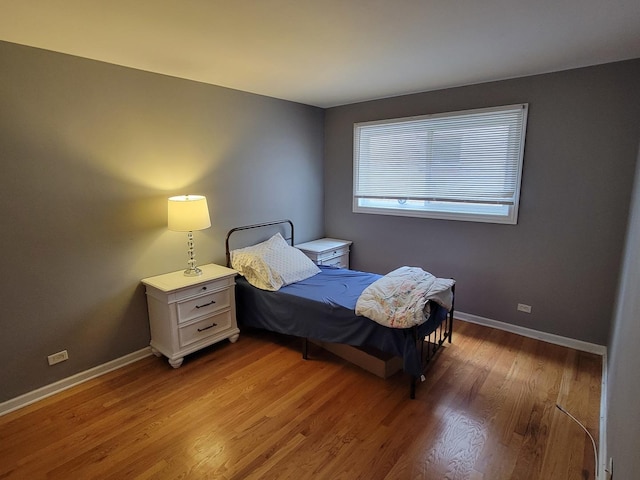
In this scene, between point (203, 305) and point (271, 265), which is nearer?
point (203, 305)

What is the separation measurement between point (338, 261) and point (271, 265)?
132 cm

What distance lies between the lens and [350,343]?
2.75 m

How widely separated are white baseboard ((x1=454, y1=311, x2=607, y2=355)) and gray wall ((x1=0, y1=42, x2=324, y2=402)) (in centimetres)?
278

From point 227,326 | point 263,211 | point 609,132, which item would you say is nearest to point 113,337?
point 227,326

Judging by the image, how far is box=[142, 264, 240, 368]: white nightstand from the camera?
2.83 metres

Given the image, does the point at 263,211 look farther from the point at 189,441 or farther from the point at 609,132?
the point at 609,132

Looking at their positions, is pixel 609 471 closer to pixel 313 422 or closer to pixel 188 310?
pixel 313 422

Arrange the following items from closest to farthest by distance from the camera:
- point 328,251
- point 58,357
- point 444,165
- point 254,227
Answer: point 58,357 < point 444,165 < point 254,227 < point 328,251

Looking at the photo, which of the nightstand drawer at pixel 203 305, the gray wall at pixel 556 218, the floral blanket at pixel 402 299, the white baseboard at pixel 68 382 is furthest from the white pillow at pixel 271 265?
the gray wall at pixel 556 218

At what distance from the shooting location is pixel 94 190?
2.62 meters

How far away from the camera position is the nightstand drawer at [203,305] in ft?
9.45

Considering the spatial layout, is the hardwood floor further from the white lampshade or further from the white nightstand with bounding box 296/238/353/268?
the white nightstand with bounding box 296/238/353/268

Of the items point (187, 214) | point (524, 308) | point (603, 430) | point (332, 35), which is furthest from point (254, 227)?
point (603, 430)

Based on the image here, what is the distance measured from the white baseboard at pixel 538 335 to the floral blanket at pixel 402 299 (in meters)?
0.97
